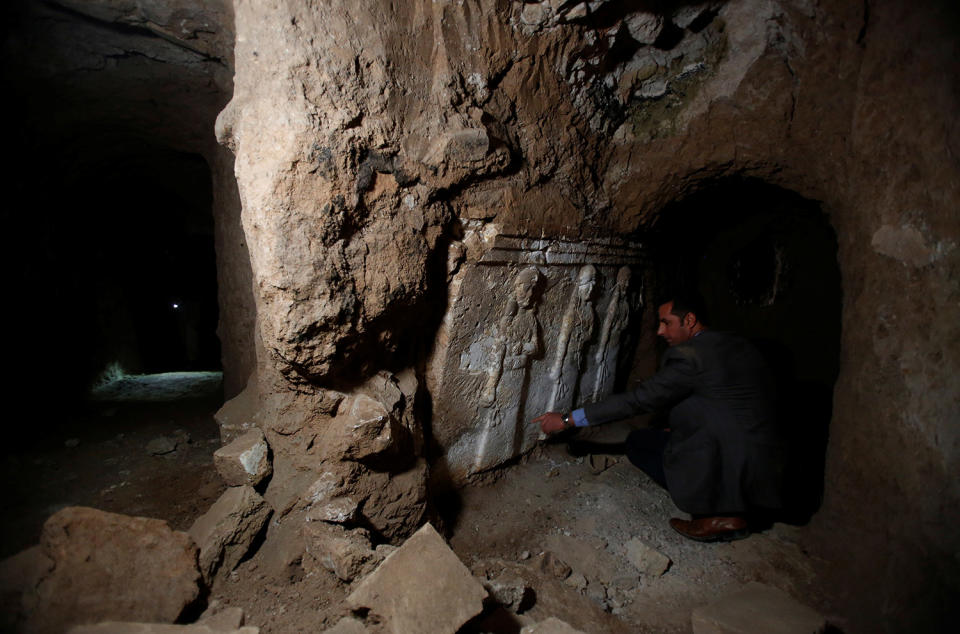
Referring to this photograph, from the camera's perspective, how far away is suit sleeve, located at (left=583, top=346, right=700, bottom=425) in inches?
106

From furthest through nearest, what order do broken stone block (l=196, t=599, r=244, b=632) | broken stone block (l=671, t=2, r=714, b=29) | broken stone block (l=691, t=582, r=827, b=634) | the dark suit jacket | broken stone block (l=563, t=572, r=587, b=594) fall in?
broken stone block (l=671, t=2, r=714, b=29) → the dark suit jacket → broken stone block (l=563, t=572, r=587, b=594) → broken stone block (l=691, t=582, r=827, b=634) → broken stone block (l=196, t=599, r=244, b=632)

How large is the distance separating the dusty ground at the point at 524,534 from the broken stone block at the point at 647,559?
3 cm

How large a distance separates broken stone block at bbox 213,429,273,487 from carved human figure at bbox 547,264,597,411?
207 cm

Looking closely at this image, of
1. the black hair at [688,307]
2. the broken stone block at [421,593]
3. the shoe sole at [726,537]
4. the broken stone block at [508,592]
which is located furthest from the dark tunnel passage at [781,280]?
the broken stone block at [421,593]

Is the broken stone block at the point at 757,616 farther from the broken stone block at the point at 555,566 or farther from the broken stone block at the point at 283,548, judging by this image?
the broken stone block at the point at 283,548

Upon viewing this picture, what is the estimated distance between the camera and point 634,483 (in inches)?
132

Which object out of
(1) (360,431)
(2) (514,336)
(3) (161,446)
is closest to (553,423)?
(2) (514,336)

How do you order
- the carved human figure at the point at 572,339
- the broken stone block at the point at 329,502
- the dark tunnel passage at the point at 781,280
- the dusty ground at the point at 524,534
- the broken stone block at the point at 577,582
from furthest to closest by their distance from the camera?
the dark tunnel passage at the point at 781,280 < the carved human figure at the point at 572,339 < the broken stone block at the point at 577,582 < the broken stone block at the point at 329,502 < the dusty ground at the point at 524,534

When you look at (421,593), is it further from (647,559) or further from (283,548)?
(647,559)

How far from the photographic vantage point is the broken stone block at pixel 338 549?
1.98 m

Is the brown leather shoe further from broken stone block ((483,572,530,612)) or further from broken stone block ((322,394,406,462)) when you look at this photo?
broken stone block ((322,394,406,462))

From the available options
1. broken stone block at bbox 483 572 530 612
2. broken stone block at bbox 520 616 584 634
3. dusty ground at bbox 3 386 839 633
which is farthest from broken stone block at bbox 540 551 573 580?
broken stone block at bbox 520 616 584 634

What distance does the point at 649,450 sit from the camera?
3395mm

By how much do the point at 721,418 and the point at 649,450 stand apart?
855mm
